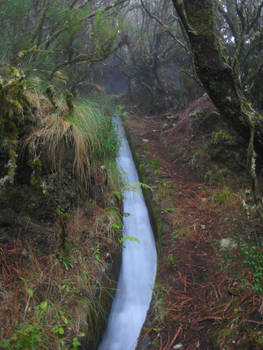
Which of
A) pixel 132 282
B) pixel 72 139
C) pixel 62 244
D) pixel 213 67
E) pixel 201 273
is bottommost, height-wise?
pixel 132 282

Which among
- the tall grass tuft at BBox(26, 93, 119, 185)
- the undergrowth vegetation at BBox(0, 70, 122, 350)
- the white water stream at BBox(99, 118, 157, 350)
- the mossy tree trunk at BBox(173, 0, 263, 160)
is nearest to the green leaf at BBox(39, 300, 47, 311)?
the undergrowth vegetation at BBox(0, 70, 122, 350)

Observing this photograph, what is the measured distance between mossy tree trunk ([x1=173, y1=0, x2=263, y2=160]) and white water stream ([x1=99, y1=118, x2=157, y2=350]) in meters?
1.65

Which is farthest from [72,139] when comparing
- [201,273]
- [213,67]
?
[201,273]

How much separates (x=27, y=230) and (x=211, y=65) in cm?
221

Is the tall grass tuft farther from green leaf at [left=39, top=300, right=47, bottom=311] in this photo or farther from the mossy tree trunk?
the mossy tree trunk

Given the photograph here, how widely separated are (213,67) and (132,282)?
2229 mm

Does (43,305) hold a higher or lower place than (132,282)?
higher

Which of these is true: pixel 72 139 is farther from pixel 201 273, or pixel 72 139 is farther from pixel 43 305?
pixel 201 273

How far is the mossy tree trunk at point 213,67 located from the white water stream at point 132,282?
5.41 ft

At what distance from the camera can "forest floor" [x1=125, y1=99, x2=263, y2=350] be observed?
6.75 ft

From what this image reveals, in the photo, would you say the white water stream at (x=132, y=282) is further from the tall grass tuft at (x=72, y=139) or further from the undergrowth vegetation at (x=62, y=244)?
the tall grass tuft at (x=72, y=139)

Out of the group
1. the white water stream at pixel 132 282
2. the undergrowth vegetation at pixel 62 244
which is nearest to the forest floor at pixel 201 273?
the white water stream at pixel 132 282

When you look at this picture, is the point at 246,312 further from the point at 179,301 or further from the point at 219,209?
the point at 219,209

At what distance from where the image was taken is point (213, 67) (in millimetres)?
2738
